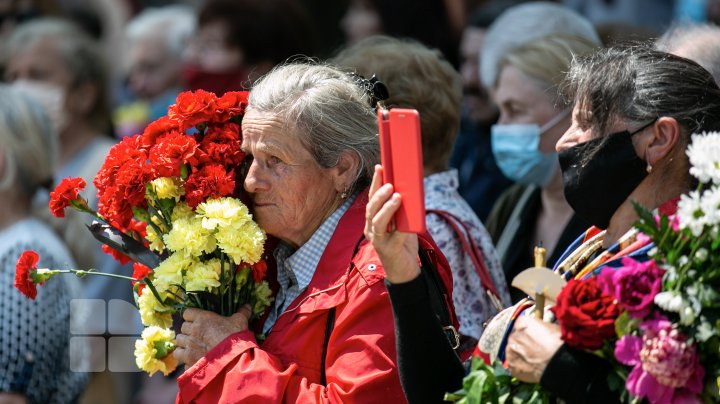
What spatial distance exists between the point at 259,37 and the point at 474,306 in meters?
2.67

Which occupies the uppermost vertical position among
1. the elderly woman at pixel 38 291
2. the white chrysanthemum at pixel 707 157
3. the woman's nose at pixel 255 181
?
the white chrysanthemum at pixel 707 157

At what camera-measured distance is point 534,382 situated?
3.05 metres

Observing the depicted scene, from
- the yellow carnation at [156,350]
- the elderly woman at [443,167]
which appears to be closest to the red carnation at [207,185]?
the yellow carnation at [156,350]

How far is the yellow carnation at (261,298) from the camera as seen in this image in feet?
12.5

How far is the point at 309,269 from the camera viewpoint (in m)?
3.73

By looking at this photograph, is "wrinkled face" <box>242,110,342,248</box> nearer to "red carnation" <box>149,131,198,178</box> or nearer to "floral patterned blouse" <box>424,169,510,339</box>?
"red carnation" <box>149,131,198,178</box>

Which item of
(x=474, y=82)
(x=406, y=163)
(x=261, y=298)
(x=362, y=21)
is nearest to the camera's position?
(x=406, y=163)

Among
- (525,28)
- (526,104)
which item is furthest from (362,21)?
(526,104)

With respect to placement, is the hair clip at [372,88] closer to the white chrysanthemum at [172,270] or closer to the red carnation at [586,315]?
the white chrysanthemum at [172,270]

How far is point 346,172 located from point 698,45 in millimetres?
1404

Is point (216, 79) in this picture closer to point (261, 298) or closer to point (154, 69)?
A: point (154, 69)

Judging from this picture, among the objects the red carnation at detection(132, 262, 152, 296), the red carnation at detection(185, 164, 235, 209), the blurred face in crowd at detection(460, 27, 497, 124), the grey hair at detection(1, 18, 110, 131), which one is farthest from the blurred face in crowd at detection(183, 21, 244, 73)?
the red carnation at detection(185, 164, 235, 209)

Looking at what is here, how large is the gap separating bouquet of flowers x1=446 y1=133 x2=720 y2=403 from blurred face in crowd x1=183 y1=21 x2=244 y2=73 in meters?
3.87

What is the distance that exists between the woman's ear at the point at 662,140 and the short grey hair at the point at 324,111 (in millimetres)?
931
